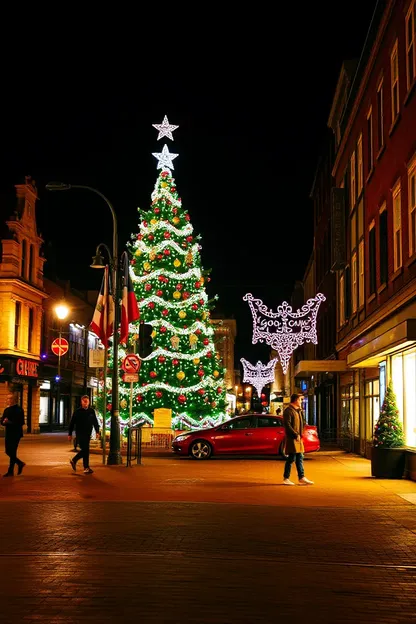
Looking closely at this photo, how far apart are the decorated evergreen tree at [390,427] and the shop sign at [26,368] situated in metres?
34.4

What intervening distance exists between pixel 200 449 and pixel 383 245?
8467 mm


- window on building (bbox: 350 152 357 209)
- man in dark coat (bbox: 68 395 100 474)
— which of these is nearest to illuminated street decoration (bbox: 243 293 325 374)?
window on building (bbox: 350 152 357 209)

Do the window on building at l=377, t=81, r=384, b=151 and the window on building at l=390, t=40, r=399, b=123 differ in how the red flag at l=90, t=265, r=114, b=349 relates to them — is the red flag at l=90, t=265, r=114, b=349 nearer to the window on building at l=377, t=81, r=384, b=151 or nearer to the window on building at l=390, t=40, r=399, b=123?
the window on building at l=377, t=81, r=384, b=151

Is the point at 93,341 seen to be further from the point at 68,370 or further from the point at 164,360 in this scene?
the point at 164,360

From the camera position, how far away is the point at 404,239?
19.5 metres

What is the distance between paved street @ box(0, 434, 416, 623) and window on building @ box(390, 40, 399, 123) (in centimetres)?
930

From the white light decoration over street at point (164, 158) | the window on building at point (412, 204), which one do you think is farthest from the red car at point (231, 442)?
the white light decoration over street at point (164, 158)

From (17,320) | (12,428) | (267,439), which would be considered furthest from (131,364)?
(17,320)

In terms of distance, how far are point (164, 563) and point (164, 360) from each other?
83.1 feet

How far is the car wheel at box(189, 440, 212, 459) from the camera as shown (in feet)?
86.1

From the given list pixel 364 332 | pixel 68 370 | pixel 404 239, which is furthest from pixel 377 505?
pixel 68 370

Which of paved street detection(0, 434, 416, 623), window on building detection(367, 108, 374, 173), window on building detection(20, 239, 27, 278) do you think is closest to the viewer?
paved street detection(0, 434, 416, 623)

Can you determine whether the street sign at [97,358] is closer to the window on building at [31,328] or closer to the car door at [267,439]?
the car door at [267,439]

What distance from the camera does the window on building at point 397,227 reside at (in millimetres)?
20500
